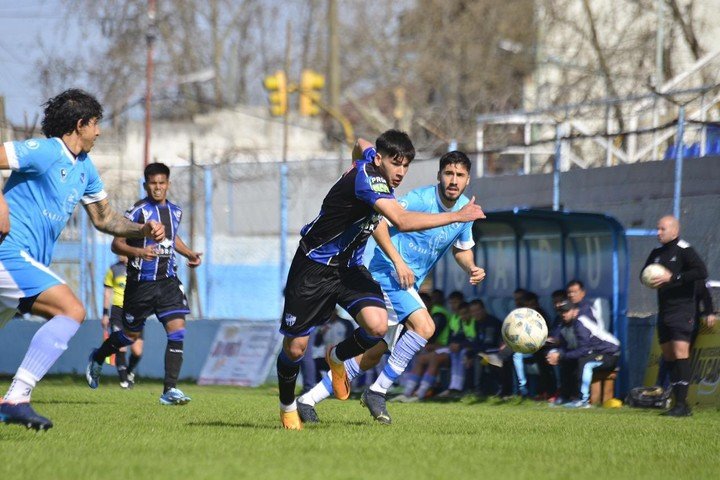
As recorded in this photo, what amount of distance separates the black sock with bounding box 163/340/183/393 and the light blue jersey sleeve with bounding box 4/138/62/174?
469 centimetres

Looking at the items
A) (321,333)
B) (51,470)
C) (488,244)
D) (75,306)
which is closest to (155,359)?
(321,333)

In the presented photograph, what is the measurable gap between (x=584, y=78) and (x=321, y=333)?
49.2 feet

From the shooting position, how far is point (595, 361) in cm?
1405

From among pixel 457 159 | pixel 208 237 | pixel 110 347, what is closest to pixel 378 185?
pixel 457 159

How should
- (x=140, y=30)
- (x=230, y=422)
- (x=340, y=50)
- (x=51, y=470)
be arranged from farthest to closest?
(x=340, y=50) < (x=140, y=30) < (x=230, y=422) < (x=51, y=470)

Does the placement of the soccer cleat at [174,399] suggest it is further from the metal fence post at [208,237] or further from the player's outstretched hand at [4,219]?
the metal fence post at [208,237]

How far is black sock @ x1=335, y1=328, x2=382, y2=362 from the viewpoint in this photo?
373 inches

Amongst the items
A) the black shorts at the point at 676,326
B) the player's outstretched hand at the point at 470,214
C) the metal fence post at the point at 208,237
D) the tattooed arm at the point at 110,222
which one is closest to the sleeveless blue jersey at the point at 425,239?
the player's outstretched hand at the point at 470,214

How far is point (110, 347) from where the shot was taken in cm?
1355

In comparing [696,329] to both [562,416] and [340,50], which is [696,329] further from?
[340,50]

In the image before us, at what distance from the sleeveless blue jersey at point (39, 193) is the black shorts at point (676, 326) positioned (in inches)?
257

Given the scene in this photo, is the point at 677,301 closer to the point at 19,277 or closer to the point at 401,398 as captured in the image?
the point at 401,398

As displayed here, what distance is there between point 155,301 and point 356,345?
417 cm

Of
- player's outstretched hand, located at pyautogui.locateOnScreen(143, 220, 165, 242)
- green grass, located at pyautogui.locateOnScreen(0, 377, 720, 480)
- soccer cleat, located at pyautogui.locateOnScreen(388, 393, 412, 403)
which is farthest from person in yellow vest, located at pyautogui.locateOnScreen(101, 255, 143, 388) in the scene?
player's outstretched hand, located at pyautogui.locateOnScreen(143, 220, 165, 242)
